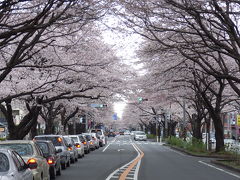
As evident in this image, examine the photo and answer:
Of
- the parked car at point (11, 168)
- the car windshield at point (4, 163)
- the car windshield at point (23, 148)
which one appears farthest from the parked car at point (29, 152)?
the car windshield at point (4, 163)

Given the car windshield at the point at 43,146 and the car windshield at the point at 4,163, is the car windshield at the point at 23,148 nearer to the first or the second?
the car windshield at the point at 43,146

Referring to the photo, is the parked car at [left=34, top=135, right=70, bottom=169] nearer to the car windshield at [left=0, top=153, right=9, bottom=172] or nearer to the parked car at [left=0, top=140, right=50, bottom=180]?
the parked car at [left=0, top=140, right=50, bottom=180]

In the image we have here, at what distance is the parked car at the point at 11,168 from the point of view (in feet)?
28.7

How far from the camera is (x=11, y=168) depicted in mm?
9180

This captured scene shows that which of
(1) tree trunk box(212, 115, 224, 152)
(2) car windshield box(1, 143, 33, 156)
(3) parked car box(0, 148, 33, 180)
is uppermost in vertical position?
(1) tree trunk box(212, 115, 224, 152)

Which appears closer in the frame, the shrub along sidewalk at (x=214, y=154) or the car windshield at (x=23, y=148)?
the car windshield at (x=23, y=148)

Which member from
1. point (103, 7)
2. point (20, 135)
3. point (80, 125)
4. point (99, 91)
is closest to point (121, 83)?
point (99, 91)

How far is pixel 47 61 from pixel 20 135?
508 cm

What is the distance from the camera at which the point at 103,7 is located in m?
17.1

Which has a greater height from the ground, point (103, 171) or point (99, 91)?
point (99, 91)

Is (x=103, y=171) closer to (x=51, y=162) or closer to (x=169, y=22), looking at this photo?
(x=51, y=162)

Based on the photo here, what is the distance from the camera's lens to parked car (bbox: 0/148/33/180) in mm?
8747

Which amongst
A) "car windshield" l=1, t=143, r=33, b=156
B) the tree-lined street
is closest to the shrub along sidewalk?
the tree-lined street

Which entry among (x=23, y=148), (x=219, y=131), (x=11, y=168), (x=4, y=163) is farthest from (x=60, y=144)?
(x=219, y=131)
